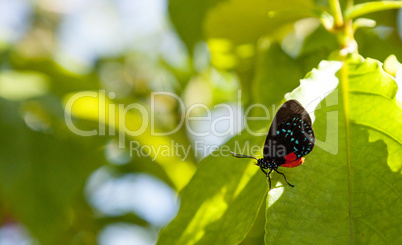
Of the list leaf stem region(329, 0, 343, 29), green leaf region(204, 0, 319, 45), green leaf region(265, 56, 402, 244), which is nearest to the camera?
green leaf region(265, 56, 402, 244)

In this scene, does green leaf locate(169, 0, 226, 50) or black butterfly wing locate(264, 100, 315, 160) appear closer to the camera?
black butterfly wing locate(264, 100, 315, 160)

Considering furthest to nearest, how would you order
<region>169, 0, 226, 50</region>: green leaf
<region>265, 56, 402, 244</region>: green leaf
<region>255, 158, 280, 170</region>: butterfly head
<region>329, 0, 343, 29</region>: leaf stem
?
<region>169, 0, 226, 50</region>: green leaf → <region>329, 0, 343, 29</region>: leaf stem → <region>255, 158, 280, 170</region>: butterfly head → <region>265, 56, 402, 244</region>: green leaf

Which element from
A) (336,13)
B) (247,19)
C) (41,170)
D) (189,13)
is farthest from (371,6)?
(41,170)

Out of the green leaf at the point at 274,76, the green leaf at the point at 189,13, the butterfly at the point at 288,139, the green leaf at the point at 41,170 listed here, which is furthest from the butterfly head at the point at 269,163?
the green leaf at the point at 41,170

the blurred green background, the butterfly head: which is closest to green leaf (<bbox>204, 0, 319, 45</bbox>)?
the blurred green background

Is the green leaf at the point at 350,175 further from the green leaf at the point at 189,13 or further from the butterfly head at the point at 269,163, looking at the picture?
the green leaf at the point at 189,13

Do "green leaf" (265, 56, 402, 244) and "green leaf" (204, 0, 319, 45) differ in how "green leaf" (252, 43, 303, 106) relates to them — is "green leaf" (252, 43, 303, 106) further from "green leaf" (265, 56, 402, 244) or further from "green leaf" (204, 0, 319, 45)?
"green leaf" (265, 56, 402, 244)
